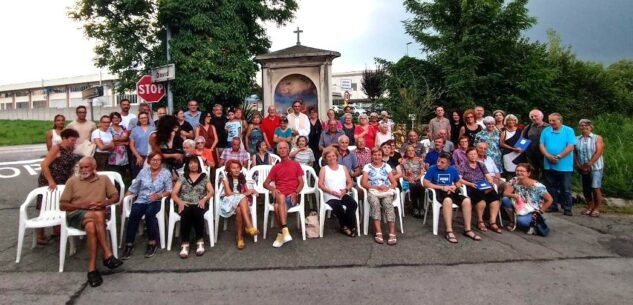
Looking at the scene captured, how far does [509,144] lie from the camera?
6438 millimetres

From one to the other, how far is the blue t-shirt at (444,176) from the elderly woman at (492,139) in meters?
1.14

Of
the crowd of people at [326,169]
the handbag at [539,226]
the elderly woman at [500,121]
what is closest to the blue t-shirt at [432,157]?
the crowd of people at [326,169]

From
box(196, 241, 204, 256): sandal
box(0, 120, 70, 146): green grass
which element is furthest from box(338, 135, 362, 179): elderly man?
box(0, 120, 70, 146): green grass

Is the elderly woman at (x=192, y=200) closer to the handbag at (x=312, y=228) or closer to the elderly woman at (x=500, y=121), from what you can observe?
the handbag at (x=312, y=228)

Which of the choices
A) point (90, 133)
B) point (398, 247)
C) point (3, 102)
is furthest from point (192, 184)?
point (3, 102)

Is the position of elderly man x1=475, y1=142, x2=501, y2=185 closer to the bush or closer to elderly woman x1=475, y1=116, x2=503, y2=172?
elderly woman x1=475, y1=116, x2=503, y2=172

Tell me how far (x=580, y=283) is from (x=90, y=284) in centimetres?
480

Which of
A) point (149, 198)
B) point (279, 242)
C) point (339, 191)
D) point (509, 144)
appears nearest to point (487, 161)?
point (509, 144)

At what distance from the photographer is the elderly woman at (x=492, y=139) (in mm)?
6340

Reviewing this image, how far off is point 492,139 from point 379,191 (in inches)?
93.6

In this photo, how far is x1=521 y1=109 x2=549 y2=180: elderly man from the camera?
6625 millimetres

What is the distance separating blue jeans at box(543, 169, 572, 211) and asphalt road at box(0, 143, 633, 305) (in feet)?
3.22

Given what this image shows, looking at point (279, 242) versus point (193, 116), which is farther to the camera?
point (193, 116)

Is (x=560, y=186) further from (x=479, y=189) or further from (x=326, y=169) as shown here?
(x=326, y=169)
